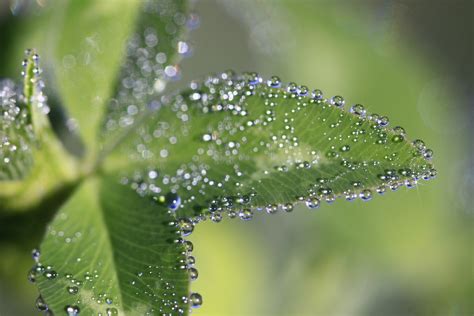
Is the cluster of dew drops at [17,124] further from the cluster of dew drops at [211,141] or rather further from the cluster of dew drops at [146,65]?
the cluster of dew drops at [146,65]

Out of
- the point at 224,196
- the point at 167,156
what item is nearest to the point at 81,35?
the point at 167,156

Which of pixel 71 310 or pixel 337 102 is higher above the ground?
pixel 337 102

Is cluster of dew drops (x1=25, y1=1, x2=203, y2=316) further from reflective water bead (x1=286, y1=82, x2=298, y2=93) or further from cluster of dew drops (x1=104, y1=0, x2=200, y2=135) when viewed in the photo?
reflective water bead (x1=286, y1=82, x2=298, y2=93)

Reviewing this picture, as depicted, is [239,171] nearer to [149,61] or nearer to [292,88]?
[292,88]

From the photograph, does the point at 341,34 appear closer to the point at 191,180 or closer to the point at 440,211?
the point at 440,211

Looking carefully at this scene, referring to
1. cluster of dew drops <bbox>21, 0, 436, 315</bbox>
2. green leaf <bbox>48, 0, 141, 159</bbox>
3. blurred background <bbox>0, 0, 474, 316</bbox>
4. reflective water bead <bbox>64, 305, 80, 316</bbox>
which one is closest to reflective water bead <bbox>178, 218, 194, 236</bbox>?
cluster of dew drops <bbox>21, 0, 436, 315</bbox>

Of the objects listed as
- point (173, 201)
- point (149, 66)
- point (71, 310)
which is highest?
point (149, 66)

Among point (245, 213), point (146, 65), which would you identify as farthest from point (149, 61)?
point (245, 213)
